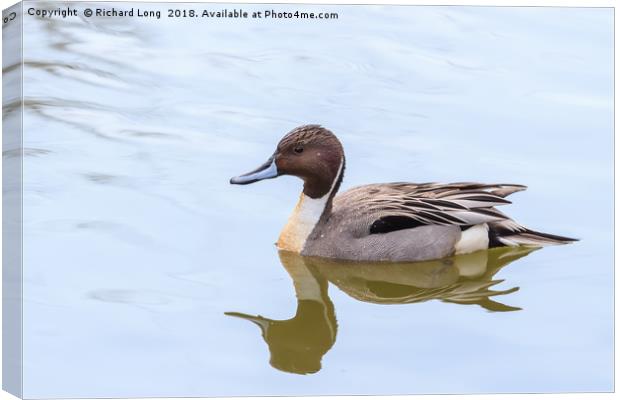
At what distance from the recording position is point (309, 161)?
32.4ft

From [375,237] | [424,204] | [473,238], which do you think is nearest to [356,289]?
[375,237]

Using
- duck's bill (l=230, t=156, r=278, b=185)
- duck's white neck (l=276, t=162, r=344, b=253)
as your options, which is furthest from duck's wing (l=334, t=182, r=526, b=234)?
duck's bill (l=230, t=156, r=278, b=185)

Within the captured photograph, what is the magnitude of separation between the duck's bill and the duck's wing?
0.63m

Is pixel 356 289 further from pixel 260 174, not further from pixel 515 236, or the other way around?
pixel 515 236

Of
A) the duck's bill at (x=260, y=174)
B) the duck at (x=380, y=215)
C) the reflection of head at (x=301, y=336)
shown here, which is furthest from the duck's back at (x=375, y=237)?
the reflection of head at (x=301, y=336)

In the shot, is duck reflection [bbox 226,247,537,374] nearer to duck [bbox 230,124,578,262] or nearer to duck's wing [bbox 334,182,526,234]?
duck [bbox 230,124,578,262]

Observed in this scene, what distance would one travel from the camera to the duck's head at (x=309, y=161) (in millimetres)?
9695

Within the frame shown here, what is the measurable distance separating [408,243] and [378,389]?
2341 millimetres

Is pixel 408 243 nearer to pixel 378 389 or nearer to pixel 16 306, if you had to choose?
pixel 378 389

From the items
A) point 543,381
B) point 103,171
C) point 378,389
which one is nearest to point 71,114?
point 103,171

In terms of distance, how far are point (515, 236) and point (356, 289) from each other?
1391 mm

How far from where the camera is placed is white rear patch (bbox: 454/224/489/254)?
396 inches

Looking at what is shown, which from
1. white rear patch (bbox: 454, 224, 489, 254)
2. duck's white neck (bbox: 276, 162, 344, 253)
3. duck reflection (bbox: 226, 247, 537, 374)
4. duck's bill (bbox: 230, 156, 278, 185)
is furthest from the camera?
white rear patch (bbox: 454, 224, 489, 254)

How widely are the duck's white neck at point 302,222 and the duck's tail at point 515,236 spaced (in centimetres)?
122
